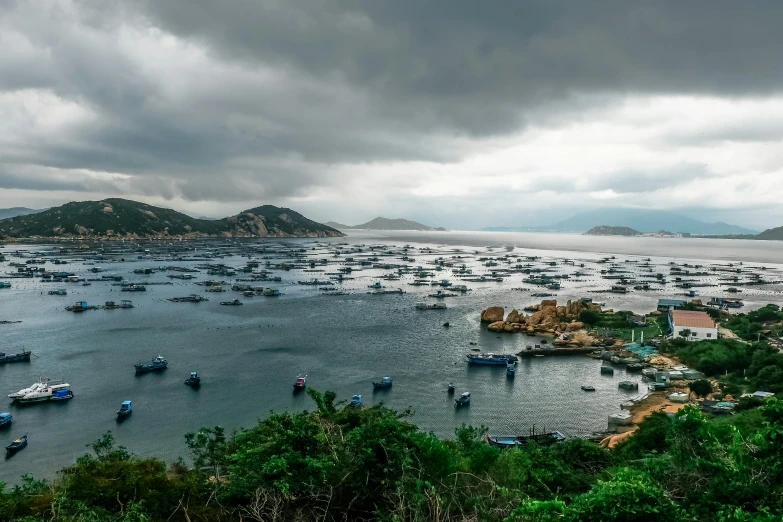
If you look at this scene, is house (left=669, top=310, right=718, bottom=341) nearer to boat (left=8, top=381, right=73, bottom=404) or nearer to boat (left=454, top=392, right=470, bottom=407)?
boat (left=454, top=392, right=470, bottom=407)

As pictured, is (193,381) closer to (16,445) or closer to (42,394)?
(42,394)

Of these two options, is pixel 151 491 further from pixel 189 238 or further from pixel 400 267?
pixel 189 238

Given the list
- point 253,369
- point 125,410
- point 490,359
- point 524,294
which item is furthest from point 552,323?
point 125,410

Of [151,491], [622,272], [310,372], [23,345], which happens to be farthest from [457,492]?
[622,272]

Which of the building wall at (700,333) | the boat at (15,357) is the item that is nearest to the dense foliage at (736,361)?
the building wall at (700,333)

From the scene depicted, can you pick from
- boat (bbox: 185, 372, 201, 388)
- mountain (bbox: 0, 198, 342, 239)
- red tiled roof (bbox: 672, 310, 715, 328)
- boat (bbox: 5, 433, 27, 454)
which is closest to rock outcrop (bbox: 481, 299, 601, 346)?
red tiled roof (bbox: 672, 310, 715, 328)

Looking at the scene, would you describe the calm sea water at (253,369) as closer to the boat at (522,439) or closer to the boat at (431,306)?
the boat at (431,306)
